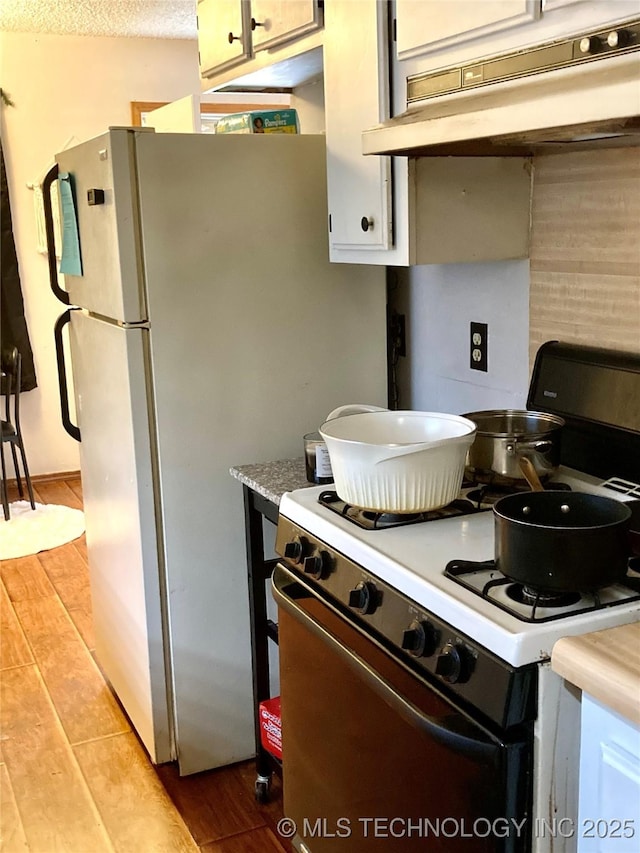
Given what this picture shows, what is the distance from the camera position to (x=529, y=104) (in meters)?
1.28

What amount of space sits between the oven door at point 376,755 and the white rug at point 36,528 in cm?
247

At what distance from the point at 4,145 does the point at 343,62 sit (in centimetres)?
337

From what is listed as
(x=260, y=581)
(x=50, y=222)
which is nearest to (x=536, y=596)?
(x=260, y=581)

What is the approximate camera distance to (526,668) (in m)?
1.13

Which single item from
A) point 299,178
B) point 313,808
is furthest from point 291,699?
point 299,178

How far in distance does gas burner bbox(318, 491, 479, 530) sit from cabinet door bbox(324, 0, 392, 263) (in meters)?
0.59

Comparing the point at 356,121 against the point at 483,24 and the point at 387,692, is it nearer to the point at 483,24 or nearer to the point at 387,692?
the point at 483,24

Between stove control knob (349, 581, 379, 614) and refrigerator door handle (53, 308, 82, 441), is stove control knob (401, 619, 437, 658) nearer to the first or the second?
stove control knob (349, 581, 379, 614)

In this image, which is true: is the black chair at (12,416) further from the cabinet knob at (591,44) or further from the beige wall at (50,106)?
the cabinet knob at (591,44)

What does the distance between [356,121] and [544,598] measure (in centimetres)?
115

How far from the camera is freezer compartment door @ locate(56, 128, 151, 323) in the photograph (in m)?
2.04

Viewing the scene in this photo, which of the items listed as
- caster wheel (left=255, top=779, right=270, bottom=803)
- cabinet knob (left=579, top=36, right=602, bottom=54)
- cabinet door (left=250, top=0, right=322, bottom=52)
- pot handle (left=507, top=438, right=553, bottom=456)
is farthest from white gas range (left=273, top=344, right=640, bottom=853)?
cabinet door (left=250, top=0, right=322, bottom=52)

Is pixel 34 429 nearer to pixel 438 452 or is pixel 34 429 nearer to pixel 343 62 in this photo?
pixel 343 62

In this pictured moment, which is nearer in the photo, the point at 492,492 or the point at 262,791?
the point at 492,492
